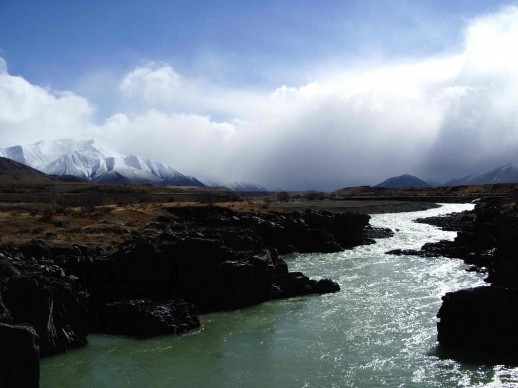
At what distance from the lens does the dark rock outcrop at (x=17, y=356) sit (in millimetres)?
14750

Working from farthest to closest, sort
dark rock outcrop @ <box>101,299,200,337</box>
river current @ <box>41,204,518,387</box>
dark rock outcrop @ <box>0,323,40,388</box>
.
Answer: dark rock outcrop @ <box>101,299,200,337</box>
river current @ <box>41,204,518,387</box>
dark rock outcrop @ <box>0,323,40,388</box>

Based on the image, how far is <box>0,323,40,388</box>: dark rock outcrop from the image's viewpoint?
581 inches

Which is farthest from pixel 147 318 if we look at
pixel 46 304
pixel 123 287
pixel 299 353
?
pixel 299 353

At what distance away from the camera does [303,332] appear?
2230 centimetres

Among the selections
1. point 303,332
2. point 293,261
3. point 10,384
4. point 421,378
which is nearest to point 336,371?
point 421,378

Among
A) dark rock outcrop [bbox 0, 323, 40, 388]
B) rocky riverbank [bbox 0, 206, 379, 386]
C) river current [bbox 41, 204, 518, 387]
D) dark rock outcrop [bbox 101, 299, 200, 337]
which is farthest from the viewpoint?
dark rock outcrop [bbox 101, 299, 200, 337]

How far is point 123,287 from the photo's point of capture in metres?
26.3

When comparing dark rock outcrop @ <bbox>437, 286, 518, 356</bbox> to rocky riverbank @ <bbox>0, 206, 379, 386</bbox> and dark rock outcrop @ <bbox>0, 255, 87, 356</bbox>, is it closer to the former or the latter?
rocky riverbank @ <bbox>0, 206, 379, 386</bbox>

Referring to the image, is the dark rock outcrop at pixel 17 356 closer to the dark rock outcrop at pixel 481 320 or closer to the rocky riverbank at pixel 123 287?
the rocky riverbank at pixel 123 287

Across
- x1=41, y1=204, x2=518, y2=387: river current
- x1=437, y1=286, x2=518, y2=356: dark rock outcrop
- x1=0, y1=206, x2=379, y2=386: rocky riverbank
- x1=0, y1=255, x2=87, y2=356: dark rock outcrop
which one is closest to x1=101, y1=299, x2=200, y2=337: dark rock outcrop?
x1=0, y1=206, x2=379, y2=386: rocky riverbank

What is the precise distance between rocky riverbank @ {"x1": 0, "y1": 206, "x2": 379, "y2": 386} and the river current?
928 millimetres

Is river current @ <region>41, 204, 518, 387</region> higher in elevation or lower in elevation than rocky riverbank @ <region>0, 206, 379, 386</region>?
lower

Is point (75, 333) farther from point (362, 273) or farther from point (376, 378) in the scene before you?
point (362, 273)

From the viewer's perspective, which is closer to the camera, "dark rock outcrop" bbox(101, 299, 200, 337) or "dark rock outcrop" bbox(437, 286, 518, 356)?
"dark rock outcrop" bbox(437, 286, 518, 356)
